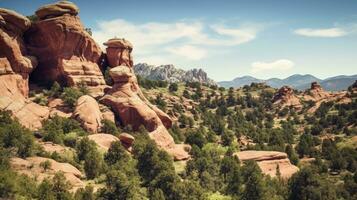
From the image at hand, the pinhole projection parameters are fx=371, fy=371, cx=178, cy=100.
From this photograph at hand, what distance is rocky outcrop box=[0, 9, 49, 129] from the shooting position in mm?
79688

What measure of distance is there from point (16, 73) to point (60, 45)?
576 inches

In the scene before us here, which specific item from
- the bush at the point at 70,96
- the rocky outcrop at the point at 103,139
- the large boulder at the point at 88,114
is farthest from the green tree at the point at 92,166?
the bush at the point at 70,96

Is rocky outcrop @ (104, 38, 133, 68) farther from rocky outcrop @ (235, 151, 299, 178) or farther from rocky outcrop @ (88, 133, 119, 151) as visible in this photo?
rocky outcrop @ (235, 151, 299, 178)

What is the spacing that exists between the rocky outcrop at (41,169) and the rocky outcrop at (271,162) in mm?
47073

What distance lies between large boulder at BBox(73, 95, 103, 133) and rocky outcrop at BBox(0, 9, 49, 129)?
7317mm

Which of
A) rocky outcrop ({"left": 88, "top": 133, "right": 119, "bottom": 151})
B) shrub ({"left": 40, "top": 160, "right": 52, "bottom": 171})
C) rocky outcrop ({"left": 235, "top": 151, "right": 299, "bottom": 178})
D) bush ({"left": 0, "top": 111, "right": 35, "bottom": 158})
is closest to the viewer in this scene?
shrub ({"left": 40, "top": 160, "right": 52, "bottom": 171})

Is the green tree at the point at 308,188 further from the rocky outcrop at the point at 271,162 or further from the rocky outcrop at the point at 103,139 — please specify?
the rocky outcrop at the point at 103,139

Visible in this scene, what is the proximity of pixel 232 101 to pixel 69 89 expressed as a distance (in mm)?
118143

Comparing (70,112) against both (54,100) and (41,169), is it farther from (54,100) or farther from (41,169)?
(41,169)

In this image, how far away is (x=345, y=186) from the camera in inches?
3187

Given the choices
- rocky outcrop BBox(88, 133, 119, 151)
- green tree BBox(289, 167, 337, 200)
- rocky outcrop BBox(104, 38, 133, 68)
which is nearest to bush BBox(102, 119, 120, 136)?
rocky outcrop BBox(88, 133, 119, 151)

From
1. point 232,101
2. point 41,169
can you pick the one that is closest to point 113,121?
point 41,169

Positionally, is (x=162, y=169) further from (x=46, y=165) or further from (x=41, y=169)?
(x=41, y=169)

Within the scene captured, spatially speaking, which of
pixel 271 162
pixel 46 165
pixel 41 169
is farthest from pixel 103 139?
pixel 271 162
